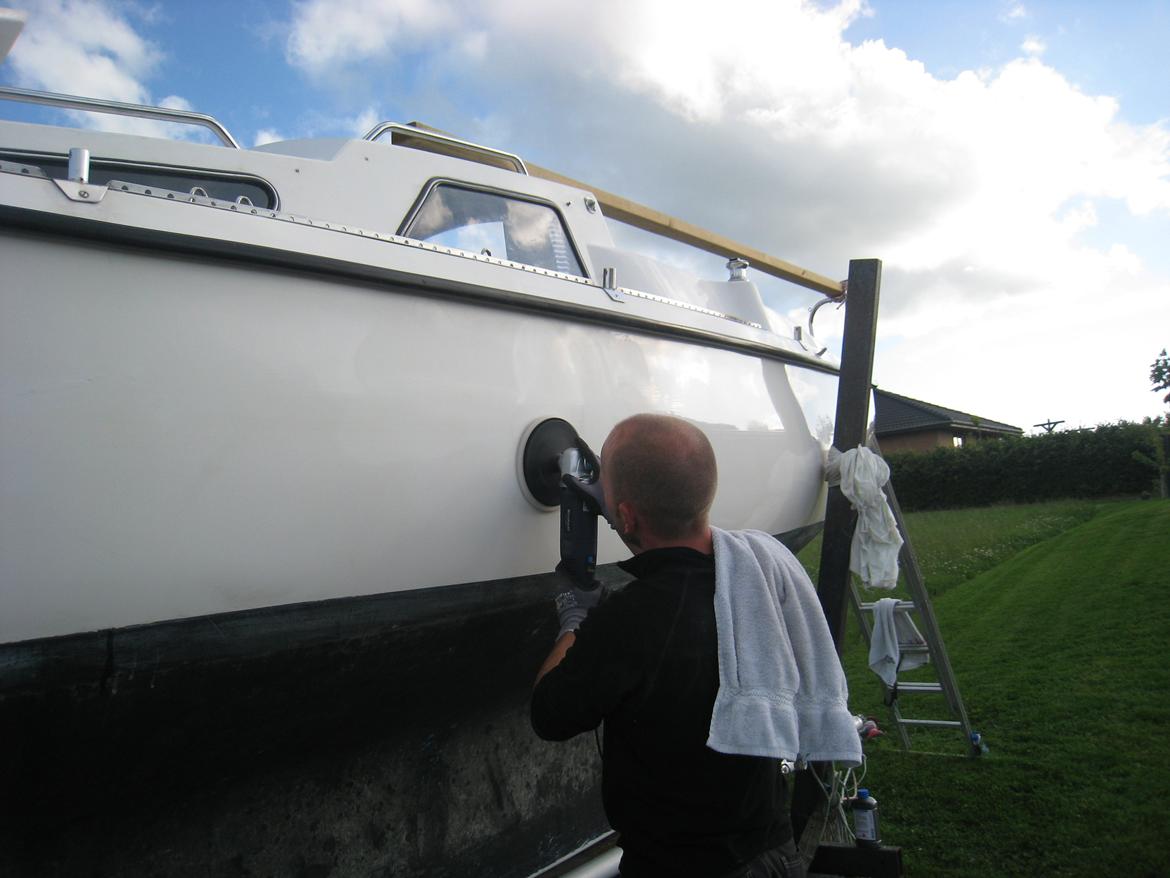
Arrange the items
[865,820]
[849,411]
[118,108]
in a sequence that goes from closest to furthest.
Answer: [118,108], [865,820], [849,411]

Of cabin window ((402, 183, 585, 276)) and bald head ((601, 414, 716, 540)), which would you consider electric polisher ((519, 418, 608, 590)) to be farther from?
cabin window ((402, 183, 585, 276))

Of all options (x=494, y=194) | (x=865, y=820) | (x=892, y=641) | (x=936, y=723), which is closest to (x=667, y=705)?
(x=865, y=820)

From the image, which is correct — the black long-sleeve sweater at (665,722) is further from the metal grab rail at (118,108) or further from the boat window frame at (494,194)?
the metal grab rail at (118,108)

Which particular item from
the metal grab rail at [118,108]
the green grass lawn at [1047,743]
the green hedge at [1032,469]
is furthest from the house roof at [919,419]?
the metal grab rail at [118,108]

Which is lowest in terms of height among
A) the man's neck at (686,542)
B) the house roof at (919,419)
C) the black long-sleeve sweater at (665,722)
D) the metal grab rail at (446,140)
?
the black long-sleeve sweater at (665,722)

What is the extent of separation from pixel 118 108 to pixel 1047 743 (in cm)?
384

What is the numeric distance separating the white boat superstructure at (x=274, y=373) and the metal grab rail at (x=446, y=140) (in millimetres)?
199

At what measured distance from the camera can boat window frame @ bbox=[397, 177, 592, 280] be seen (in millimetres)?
2135

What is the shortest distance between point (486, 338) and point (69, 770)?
1167mm

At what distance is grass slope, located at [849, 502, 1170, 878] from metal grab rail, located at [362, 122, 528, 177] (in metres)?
2.53

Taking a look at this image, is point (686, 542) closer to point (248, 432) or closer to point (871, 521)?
point (248, 432)

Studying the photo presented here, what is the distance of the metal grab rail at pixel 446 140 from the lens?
95.7 inches

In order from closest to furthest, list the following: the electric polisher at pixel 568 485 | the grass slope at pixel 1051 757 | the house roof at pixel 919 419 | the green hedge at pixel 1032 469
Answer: the electric polisher at pixel 568 485
the grass slope at pixel 1051 757
the green hedge at pixel 1032 469
the house roof at pixel 919 419

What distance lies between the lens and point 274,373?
1.55 meters
